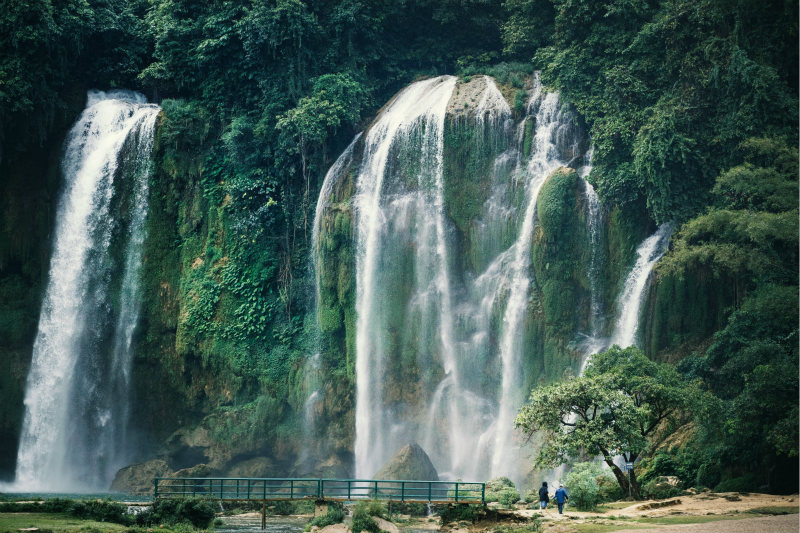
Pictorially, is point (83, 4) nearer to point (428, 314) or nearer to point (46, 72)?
point (46, 72)

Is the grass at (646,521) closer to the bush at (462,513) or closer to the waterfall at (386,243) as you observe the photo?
the bush at (462,513)

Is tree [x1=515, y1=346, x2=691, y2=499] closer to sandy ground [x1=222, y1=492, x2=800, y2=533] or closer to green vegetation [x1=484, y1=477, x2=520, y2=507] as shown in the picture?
sandy ground [x1=222, y1=492, x2=800, y2=533]

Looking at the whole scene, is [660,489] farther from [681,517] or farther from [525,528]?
[525,528]

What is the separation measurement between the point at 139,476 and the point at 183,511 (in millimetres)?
16163

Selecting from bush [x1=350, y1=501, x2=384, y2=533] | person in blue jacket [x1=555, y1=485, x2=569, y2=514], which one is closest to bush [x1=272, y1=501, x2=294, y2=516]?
bush [x1=350, y1=501, x2=384, y2=533]

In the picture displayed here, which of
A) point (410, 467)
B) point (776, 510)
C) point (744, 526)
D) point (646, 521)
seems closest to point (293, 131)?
point (410, 467)

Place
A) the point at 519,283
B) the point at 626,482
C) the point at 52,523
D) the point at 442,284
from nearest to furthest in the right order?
1. the point at 52,523
2. the point at 626,482
3. the point at 519,283
4. the point at 442,284

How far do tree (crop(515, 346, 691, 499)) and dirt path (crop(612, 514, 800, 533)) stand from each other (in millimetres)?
4803

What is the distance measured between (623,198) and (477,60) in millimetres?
14309

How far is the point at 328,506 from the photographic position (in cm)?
2911

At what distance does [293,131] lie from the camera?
46750 millimetres

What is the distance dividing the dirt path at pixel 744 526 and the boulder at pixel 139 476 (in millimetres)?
24662

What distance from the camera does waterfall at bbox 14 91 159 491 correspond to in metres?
45.8

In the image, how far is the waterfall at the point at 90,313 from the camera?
45750 millimetres
